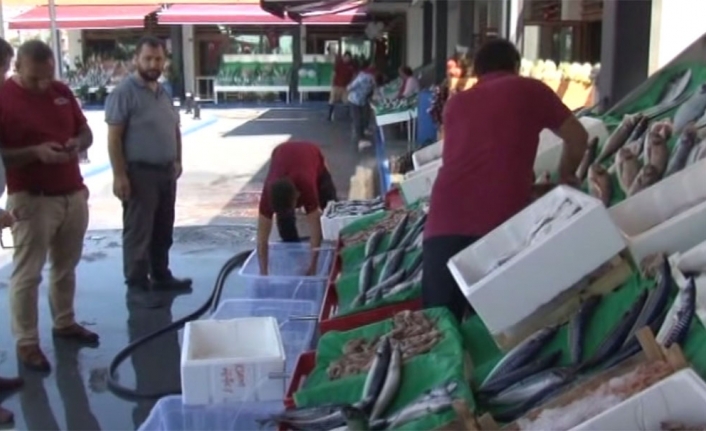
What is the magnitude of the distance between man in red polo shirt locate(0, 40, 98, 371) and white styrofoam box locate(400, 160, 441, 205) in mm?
1945

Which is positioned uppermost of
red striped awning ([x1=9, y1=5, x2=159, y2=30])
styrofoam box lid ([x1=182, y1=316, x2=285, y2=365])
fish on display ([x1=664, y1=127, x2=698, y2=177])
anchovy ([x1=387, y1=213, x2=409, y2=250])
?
red striped awning ([x1=9, y1=5, x2=159, y2=30])

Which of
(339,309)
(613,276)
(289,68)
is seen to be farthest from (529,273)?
(289,68)

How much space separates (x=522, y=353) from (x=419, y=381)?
32cm

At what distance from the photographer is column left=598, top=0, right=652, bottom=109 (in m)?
6.25

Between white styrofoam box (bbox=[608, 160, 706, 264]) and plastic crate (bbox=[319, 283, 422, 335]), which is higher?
white styrofoam box (bbox=[608, 160, 706, 264])

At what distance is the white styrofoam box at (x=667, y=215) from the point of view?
308 centimetres

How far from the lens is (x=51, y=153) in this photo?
4.88m

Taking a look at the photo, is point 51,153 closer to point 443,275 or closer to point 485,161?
point 443,275

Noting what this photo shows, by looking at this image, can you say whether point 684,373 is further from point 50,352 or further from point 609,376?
point 50,352

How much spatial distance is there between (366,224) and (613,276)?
275cm

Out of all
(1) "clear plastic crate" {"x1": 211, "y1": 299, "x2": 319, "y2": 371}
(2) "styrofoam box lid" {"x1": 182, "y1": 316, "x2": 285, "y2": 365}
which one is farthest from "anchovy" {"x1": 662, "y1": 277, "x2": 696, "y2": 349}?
(1) "clear plastic crate" {"x1": 211, "y1": 299, "x2": 319, "y2": 371}

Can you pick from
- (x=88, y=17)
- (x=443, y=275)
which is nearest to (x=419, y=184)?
(x=443, y=275)

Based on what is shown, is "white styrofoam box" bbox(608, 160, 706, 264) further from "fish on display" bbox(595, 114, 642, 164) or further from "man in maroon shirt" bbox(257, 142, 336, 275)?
"man in maroon shirt" bbox(257, 142, 336, 275)

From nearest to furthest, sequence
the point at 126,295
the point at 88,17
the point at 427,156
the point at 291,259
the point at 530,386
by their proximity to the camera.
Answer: the point at 530,386
the point at 291,259
the point at 126,295
the point at 427,156
the point at 88,17
